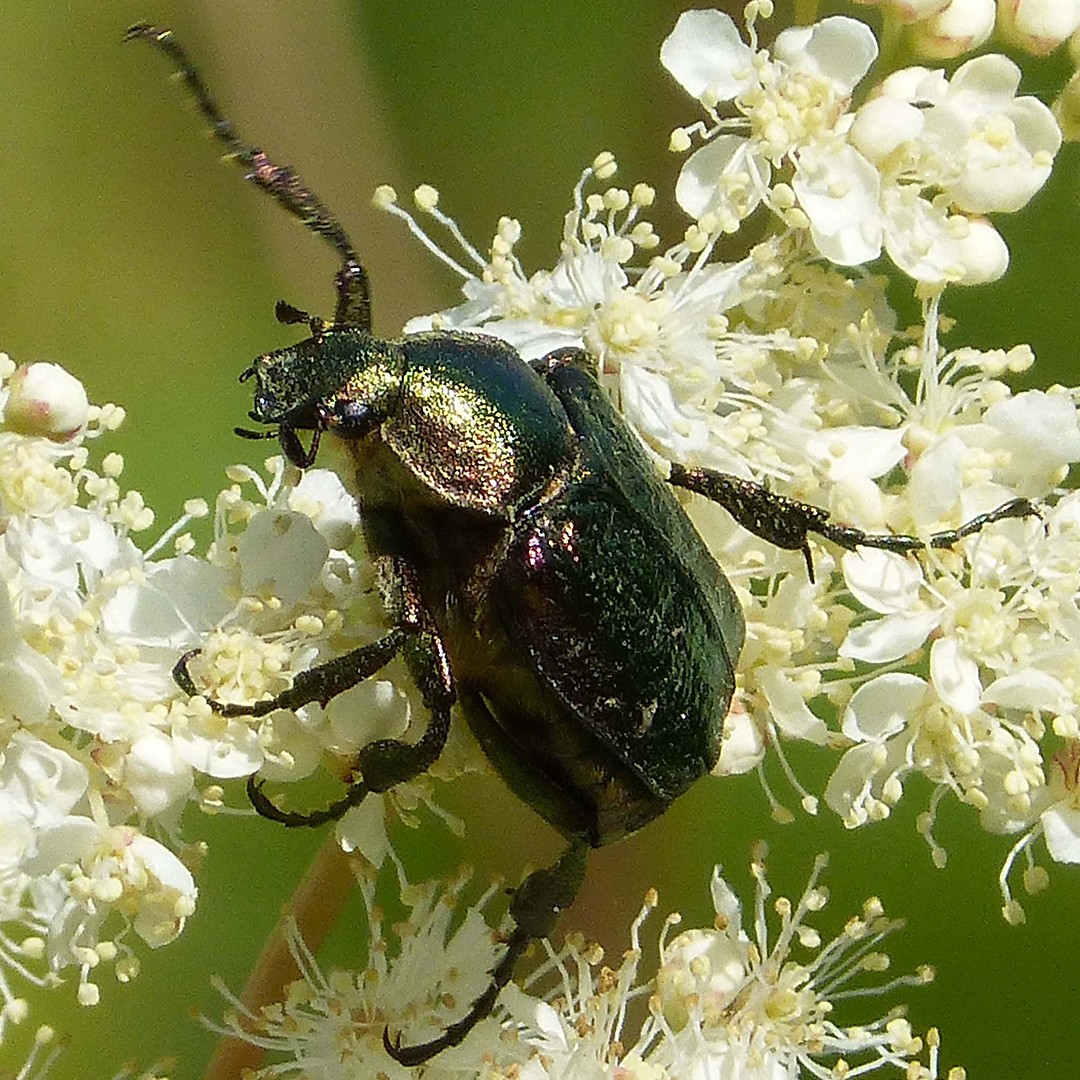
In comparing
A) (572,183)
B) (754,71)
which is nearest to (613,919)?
(754,71)

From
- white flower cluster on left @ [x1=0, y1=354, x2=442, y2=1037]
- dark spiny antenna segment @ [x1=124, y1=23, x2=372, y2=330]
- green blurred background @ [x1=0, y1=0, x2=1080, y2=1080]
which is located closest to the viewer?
white flower cluster on left @ [x1=0, y1=354, x2=442, y2=1037]

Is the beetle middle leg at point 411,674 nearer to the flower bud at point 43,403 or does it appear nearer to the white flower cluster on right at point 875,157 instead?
the flower bud at point 43,403

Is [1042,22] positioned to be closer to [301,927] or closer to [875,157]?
[875,157]

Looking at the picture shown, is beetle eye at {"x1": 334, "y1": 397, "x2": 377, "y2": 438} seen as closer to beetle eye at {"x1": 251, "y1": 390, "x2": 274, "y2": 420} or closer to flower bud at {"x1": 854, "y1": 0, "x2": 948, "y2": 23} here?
beetle eye at {"x1": 251, "y1": 390, "x2": 274, "y2": 420}

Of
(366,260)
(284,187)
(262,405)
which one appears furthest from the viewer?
(366,260)

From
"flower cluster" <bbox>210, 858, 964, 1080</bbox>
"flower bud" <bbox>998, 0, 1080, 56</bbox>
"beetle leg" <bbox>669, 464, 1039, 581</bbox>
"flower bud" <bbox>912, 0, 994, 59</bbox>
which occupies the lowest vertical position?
"flower cluster" <bbox>210, 858, 964, 1080</bbox>

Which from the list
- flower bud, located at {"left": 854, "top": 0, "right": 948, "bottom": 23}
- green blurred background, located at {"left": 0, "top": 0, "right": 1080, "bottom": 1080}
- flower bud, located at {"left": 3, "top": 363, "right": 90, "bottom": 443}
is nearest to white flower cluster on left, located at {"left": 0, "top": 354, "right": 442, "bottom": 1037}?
flower bud, located at {"left": 3, "top": 363, "right": 90, "bottom": 443}

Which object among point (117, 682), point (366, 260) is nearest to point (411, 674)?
point (117, 682)
